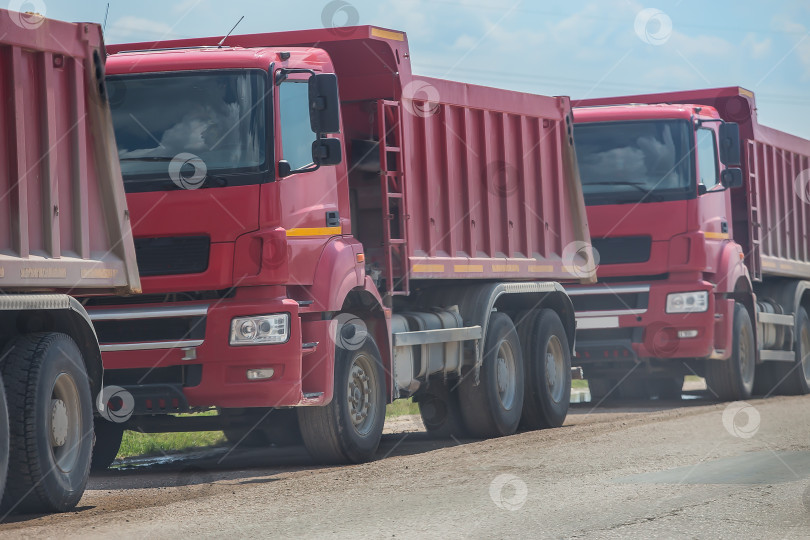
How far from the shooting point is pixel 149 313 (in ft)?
30.7

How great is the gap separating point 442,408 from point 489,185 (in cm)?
221

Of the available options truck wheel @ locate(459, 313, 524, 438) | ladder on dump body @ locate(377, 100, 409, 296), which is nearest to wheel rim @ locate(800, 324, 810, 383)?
truck wheel @ locate(459, 313, 524, 438)

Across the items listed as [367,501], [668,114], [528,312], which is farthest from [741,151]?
[367,501]

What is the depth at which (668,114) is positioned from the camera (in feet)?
51.7

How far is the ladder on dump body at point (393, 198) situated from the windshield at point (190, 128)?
1764 millimetres

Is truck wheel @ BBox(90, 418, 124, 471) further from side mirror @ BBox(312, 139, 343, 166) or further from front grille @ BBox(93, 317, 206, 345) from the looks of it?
side mirror @ BBox(312, 139, 343, 166)

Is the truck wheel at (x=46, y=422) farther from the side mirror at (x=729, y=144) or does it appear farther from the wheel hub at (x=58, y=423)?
the side mirror at (x=729, y=144)

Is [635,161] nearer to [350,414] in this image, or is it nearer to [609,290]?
[609,290]

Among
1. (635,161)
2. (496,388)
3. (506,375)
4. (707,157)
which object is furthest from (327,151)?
(707,157)

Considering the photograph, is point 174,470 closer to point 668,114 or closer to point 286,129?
point 286,129

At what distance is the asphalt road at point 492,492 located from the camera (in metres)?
6.54

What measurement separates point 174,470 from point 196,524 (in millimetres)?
3797

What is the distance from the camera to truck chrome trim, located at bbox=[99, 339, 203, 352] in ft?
30.7

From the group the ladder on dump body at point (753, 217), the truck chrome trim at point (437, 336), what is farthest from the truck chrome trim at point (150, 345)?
the ladder on dump body at point (753, 217)
